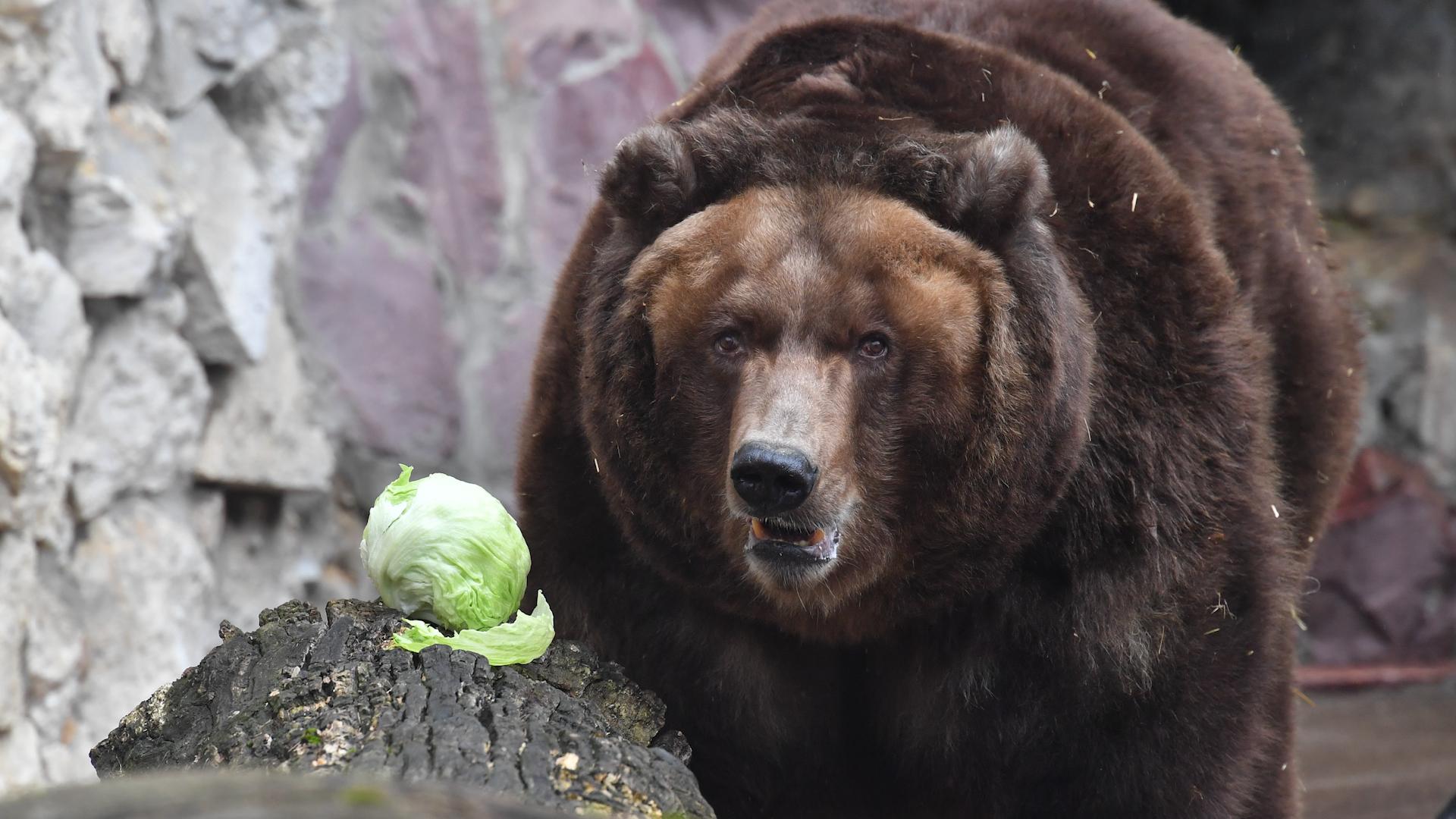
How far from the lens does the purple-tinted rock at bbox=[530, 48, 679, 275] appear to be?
824 cm

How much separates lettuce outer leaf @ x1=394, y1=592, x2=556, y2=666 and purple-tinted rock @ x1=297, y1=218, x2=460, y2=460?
13.7 feet

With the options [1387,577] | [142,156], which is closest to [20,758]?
[142,156]

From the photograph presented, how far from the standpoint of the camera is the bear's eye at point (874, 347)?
363cm

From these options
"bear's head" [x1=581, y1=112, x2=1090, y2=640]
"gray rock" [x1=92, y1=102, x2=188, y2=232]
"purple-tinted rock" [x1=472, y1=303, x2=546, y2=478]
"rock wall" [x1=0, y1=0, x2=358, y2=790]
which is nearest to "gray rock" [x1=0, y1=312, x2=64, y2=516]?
"rock wall" [x1=0, y1=0, x2=358, y2=790]

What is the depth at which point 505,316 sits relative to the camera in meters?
8.08

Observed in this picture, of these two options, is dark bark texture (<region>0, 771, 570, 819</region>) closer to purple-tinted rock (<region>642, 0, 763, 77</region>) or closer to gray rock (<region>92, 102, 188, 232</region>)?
gray rock (<region>92, 102, 188, 232</region>)

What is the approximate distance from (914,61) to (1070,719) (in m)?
1.72

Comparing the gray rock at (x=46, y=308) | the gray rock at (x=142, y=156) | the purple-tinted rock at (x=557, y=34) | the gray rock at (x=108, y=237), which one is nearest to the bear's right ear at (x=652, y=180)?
the gray rock at (x=46, y=308)

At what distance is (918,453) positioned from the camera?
12.1 ft

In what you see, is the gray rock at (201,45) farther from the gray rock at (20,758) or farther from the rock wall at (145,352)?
the gray rock at (20,758)

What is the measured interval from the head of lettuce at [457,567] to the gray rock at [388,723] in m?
0.07

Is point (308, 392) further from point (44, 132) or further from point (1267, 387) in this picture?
point (1267, 387)

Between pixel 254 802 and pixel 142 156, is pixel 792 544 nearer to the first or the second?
pixel 254 802

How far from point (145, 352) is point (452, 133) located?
8.38 ft
